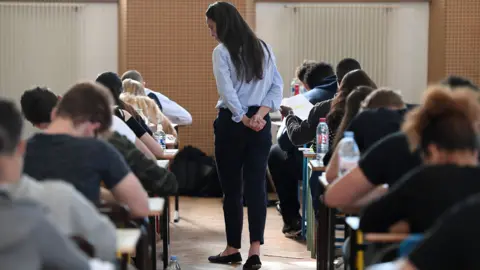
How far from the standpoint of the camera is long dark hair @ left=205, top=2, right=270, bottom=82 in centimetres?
504

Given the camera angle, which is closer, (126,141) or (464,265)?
(464,265)

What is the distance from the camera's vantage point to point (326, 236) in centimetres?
452

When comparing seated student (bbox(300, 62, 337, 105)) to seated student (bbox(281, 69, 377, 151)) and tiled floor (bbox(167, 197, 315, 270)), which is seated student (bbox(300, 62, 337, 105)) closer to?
seated student (bbox(281, 69, 377, 151))

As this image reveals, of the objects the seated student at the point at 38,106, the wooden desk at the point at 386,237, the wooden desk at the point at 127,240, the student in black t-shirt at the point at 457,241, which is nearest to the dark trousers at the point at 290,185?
the seated student at the point at 38,106

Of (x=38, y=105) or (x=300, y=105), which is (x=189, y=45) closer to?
(x=300, y=105)

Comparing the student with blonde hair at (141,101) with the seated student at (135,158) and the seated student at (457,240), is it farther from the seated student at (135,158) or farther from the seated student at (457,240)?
the seated student at (457,240)

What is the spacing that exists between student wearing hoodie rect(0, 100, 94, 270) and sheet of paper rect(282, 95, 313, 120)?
3.89 meters

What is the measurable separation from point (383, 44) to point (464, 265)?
7.56m

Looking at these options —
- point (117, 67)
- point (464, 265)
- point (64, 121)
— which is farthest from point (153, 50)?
point (464, 265)

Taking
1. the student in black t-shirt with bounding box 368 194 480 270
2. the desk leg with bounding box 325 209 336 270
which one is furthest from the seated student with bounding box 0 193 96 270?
the desk leg with bounding box 325 209 336 270

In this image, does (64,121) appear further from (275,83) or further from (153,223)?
(275,83)

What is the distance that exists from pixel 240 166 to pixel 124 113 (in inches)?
33.4

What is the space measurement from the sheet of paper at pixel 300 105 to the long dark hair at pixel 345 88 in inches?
37.6

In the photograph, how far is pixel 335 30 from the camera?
9188 millimetres
